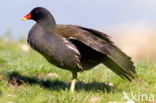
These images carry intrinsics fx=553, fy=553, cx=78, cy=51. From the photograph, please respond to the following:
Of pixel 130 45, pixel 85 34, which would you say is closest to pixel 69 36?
pixel 85 34

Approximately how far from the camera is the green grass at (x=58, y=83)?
971cm

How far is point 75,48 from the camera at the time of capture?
10.4 meters

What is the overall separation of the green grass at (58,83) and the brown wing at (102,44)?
0.53 m

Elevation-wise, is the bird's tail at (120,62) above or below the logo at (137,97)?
above

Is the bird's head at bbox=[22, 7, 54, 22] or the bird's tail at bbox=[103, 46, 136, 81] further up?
the bird's head at bbox=[22, 7, 54, 22]

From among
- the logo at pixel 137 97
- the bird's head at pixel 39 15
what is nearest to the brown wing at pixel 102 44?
the bird's head at pixel 39 15

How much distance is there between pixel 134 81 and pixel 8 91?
3.04 metres

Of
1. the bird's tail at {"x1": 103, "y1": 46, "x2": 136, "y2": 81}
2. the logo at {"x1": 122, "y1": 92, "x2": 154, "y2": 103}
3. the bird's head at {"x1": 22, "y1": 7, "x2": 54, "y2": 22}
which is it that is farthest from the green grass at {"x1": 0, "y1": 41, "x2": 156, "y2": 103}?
the bird's head at {"x1": 22, "y1": 7, "x2": 54, "y2": 22}

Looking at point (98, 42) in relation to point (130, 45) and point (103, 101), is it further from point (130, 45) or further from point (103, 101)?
point (130, 45)

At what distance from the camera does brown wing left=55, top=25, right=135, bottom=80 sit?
10269 millimetres

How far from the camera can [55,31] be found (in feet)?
34.9

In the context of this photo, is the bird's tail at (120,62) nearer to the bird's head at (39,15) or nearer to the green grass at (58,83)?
the green grass at (58,83)

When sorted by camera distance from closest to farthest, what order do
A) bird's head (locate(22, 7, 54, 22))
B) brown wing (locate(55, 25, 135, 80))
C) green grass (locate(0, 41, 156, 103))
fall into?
green grass (locate(0, 41, 156, 103)) < brown wing (locate(55, 25, 135, 80)) < bird's head (locate(22, 7, 54, 22))

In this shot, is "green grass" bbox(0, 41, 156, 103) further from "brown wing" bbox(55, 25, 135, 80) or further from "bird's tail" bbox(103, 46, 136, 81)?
"brown wing" bbox(55, 25, 135, 80)
